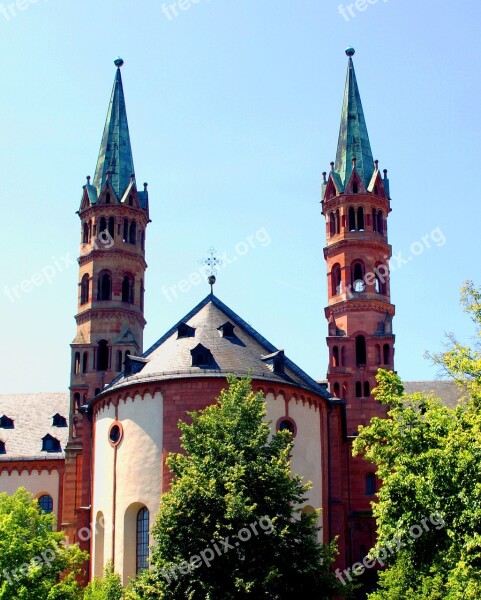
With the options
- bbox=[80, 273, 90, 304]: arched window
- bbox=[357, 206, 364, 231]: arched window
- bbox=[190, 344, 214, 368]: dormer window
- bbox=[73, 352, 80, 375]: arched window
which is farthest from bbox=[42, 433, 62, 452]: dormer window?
bbox=[357, 206, 364, 231]: arched window

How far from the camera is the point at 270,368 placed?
152 feet

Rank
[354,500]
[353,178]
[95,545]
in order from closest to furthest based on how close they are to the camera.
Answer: [95,545]
[354,500]
[353,178]

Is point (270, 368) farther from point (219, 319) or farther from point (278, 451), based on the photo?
point (278, 451)

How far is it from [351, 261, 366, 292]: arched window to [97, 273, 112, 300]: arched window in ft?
49.1

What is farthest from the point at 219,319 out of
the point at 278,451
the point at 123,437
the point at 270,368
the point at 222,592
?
the point at 222,592

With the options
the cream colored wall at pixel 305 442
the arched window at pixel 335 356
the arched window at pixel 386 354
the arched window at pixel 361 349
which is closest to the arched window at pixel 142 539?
the cream colored wall at pixel 305 442

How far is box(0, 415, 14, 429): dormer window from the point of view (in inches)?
2544

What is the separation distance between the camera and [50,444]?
62.0 metres

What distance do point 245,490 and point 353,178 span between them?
106ft

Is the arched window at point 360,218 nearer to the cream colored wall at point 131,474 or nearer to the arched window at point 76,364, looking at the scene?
the arched window at point 76,364

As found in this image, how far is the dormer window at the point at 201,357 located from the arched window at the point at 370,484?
14394 millimetres

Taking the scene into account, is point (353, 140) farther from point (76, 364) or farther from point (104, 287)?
point (76, 364)

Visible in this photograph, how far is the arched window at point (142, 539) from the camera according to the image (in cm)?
4322

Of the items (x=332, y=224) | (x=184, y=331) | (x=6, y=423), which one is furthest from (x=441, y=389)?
(x=6, y=423)
